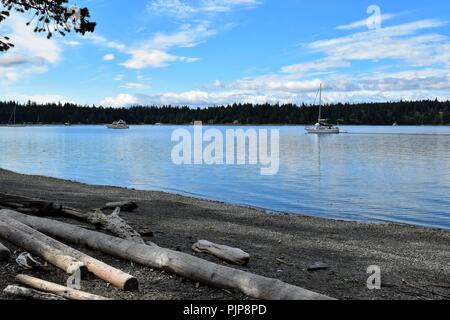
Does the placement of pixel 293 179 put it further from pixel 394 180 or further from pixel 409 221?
pixel 409 221

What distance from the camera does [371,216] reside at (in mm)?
21797

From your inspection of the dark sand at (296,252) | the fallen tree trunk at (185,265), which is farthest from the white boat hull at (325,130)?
the fallen tree trunk at (185,265)

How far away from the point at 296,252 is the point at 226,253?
281 centimetres

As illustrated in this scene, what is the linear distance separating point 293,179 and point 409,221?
54.5 feet

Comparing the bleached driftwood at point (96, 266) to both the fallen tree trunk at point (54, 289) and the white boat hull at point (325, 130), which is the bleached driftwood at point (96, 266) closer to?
the fallen tree trunk at point (54, 289)

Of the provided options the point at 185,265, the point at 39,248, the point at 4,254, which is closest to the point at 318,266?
the point at 185,265

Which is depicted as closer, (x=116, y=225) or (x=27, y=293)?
(x=27, y=293)

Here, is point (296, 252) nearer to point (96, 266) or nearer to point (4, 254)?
point (96, 266)

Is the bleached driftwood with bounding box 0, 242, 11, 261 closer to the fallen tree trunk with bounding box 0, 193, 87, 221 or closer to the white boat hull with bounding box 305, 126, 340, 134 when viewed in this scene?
the fallen tree trunk with bounding box 0, 193, 87, 221

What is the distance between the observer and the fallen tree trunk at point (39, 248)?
25.1 ft

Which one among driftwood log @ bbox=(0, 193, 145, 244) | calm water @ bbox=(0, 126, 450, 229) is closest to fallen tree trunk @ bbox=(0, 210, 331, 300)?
driftwood log @ bbox=(0, 193, 145, 244)

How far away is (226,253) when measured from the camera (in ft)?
29.5

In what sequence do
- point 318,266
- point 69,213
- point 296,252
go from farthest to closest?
point 69,213 → point 296,252 → point 318,266

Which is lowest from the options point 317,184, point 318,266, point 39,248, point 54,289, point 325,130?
point 317,184
